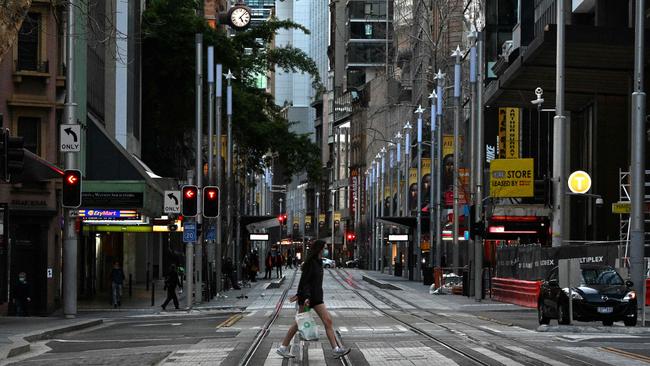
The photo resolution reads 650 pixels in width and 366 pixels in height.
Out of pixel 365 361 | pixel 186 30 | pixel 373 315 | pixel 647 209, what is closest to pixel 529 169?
pixel 647 209

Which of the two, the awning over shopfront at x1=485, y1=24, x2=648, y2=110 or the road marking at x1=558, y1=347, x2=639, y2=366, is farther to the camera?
the awning over shopfront at x1=485, y1=24, x2=648, y2=110

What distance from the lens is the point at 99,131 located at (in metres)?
49.3

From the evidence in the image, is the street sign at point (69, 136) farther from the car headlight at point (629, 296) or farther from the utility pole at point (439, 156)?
the utility pole at point (439, 156)

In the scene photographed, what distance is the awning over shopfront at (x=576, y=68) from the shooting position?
49375 mm

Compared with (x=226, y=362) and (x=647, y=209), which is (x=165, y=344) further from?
(x=647, y=209)

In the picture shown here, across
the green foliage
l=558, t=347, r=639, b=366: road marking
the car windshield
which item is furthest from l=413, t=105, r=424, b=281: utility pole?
l=558, t=347, r=639, b=366: road marking

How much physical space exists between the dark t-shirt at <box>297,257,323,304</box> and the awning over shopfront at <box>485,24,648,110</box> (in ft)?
99.4

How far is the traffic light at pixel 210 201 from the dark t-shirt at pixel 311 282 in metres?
21.8

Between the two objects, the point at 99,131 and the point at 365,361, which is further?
the point at 99,131

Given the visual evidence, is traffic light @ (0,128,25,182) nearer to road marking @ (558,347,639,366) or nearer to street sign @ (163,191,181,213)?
road marking @ (558,347,639,366)

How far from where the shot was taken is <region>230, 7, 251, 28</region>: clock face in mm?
60656

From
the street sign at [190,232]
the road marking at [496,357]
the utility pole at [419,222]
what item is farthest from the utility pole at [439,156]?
the road marking at [496,357]

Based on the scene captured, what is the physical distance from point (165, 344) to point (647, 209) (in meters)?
28.8

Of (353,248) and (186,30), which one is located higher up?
(186,30)
